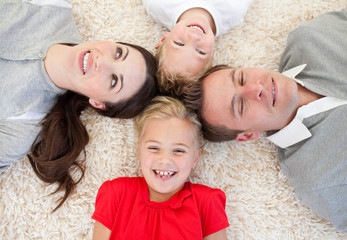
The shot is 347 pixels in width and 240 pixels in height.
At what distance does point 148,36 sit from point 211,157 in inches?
33.6

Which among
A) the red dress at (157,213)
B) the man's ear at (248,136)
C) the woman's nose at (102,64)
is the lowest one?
the red dress at (157,213)

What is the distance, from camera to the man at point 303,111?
51.3 inches

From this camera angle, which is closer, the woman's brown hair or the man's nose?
the man's nose

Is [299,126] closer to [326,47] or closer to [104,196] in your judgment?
[326,47]

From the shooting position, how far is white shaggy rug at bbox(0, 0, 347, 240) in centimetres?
151

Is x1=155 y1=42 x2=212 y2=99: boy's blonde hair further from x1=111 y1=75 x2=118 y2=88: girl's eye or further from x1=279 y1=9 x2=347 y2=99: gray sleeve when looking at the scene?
x1=279 y1=9 x2=347 y2=99: gray sleeve

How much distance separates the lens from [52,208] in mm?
1521

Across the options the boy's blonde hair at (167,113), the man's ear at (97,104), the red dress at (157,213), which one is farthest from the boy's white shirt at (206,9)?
the red dress at (157,213)

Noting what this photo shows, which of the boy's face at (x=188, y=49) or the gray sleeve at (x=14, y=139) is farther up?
the boy's face at (x=188, y=49)

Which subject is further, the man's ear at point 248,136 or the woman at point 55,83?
the man's ear at point 248,136

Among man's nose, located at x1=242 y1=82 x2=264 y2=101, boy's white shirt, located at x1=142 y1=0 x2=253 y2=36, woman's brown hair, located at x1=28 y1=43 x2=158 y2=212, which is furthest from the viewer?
boy's white shirt, located at x1=142 y1=0 x2=253 y2=36

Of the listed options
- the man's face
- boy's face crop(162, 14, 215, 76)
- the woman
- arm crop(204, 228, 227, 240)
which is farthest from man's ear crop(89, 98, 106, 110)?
arm crop(204, 228, 227, 240)

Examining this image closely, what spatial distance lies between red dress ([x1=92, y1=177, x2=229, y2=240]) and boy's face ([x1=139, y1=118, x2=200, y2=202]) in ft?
0.30

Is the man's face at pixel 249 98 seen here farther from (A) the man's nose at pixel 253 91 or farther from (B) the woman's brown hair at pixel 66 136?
(B) the woman's brown hair at pixel 66 136
